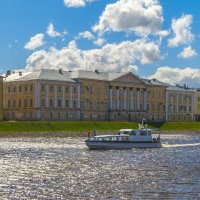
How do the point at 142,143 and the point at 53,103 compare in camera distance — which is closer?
the point at 142,143

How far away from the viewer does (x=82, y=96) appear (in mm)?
139250

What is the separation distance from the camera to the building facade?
427ft

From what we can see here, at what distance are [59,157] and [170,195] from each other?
78.8 ft

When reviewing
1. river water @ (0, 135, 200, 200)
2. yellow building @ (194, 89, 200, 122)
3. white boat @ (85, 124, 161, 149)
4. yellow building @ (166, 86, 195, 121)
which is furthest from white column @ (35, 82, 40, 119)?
river water @ (0, 135, 200, 200)

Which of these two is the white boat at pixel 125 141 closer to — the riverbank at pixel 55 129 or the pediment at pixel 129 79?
the riverbank at pixel 55 129

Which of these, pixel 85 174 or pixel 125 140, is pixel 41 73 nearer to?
pixel 125 140

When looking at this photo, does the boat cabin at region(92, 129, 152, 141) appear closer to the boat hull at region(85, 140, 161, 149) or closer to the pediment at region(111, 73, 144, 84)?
the boat hull at region(85, 140, 161, 149)

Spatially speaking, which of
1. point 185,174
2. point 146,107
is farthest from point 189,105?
point 185,174

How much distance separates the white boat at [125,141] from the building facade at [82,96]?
60987mm

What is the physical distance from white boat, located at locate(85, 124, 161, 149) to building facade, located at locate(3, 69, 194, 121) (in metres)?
61.0

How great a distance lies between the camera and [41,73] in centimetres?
13138

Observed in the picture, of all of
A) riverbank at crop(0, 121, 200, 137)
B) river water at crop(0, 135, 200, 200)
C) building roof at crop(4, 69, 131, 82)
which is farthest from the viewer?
building roof at crop(4, 69, 131, 82)

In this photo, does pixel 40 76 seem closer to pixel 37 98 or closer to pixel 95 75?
pixel 37 98

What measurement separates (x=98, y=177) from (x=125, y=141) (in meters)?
30.4
